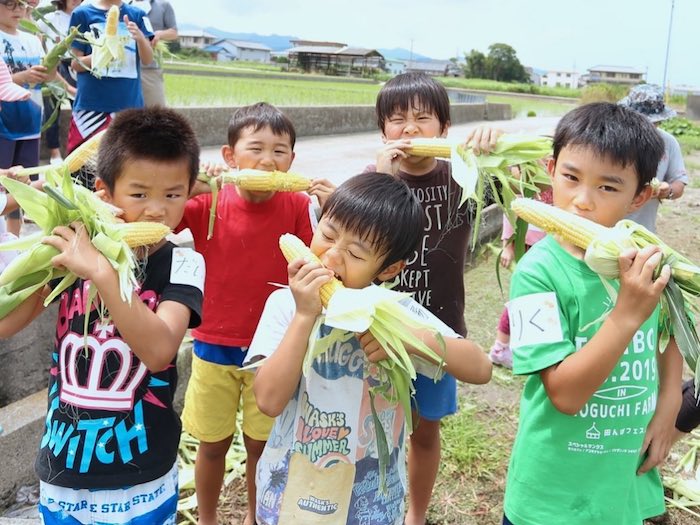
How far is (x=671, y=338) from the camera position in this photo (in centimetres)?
200

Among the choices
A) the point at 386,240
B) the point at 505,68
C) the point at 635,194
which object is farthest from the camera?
the point at 505,68

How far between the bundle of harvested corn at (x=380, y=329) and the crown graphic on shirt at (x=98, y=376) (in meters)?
0.57

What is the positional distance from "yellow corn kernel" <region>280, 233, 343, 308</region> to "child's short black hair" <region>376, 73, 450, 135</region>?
115 centimetres

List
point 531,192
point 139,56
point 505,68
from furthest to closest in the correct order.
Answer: point 505,68 < point 139,56 < point 531,192

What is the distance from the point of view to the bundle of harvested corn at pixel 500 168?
8.15 feet

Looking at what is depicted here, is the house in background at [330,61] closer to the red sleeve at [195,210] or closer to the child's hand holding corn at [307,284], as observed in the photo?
the red sleeve at [195,210]

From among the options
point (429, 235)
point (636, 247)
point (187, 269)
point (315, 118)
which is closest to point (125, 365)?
point (187, 269)

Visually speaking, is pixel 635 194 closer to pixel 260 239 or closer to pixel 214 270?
pixel 260 239

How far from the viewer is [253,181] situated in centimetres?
256

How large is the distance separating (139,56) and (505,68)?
101324 millimetres

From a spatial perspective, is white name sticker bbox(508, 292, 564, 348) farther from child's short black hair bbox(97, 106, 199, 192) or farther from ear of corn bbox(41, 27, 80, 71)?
ear of corn bbox(41, 27, 80, 71)

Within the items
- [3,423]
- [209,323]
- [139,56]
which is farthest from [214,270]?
[139,56]

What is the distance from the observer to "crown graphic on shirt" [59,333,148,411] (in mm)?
1861

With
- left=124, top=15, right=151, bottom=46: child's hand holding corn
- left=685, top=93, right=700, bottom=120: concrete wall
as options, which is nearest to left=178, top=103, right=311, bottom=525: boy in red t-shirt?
left=124, top=15, right=151, bottom=46: child's hand holding corn
